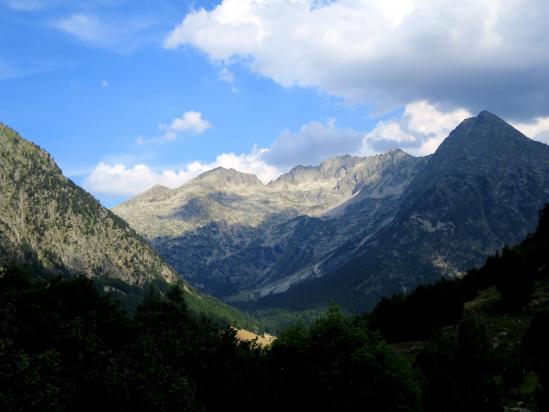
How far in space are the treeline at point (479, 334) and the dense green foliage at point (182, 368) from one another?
13.5 feet

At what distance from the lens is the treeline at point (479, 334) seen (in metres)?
40.6

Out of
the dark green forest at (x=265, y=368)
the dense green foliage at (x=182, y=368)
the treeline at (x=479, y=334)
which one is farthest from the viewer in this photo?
the treeline at (x=479, y=334)

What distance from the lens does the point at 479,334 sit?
48.2 metres

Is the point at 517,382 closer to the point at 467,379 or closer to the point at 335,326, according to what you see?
the point at 467,379

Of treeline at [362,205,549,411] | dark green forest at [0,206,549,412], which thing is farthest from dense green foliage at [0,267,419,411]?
treeline at [362,205,549,411]

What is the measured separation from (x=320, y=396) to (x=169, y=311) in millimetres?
66543

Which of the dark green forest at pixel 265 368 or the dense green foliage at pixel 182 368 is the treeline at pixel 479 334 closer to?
the dark green forest at pixel 265 368

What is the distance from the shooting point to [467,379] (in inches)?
1665

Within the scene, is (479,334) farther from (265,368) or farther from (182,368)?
(182,368)

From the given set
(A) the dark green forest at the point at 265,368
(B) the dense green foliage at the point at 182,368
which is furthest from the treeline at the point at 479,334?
(B) the dense green foliage at the point at 182,368

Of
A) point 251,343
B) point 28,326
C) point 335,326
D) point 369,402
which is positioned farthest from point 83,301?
point 369,402

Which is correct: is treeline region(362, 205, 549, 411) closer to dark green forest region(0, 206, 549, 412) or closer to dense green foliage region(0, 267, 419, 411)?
dark green forest region(0, 206, 549, 412)

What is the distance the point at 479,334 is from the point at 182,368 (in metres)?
25.3

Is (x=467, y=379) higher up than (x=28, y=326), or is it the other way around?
(x=28, y=326)
